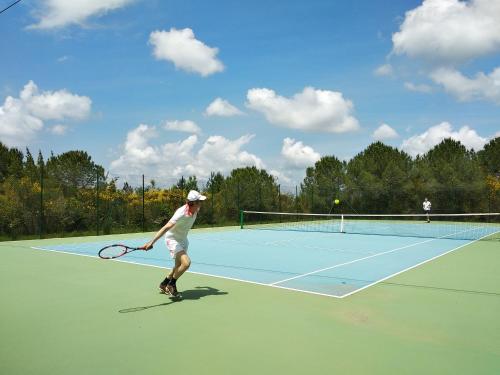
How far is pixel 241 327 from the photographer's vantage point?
491cm

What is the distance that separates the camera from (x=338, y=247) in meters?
13.4

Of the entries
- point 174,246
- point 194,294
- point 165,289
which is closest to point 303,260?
point 194,294

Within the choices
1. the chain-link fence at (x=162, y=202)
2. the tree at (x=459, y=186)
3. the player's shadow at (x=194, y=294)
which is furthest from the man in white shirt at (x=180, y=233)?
the tree at (x=459, y=186)

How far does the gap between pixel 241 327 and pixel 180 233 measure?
6.08ft

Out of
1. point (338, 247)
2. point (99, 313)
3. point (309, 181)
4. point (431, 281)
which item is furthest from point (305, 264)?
point (309, 181)

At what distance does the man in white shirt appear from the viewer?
6078 millimetres

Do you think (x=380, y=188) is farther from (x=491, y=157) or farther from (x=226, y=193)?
(x=491, y=157)

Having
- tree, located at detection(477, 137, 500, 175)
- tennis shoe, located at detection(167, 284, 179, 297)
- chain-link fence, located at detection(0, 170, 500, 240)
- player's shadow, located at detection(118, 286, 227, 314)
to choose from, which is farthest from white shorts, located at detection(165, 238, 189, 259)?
tree, located at detection(477, 137, 500, 175)

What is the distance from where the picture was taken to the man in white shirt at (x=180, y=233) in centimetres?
608

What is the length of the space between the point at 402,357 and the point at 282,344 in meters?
1.11

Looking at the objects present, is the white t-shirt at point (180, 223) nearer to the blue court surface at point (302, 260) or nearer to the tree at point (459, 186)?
the blue court surface at point (302, 260)

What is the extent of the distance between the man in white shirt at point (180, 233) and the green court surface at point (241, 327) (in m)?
0.35

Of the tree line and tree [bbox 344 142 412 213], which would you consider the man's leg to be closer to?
the tree line

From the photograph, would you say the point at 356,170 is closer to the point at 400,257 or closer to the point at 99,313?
the point at 400,257
